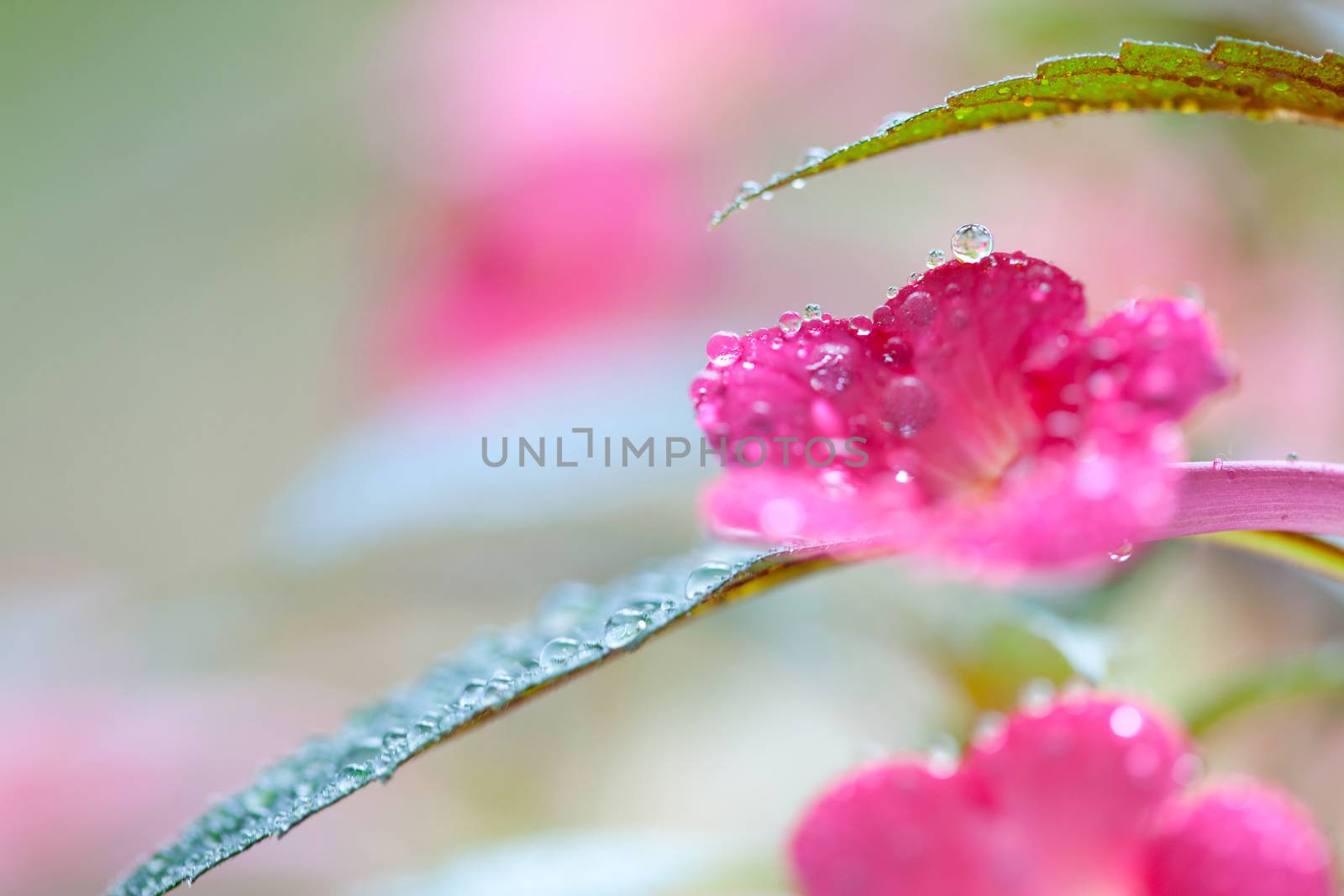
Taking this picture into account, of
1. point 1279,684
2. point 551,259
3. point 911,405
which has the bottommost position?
point 1279,684

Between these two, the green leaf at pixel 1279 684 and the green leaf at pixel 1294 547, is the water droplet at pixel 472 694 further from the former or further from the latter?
the green leaf at pixel 1279 684

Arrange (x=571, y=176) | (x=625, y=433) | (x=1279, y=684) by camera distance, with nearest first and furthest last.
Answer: (x=1279, y=684)
(x=625, y=433)
(x=571, y=176)

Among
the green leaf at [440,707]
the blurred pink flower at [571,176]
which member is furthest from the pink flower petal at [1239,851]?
the blurred pink flower at [571,176]

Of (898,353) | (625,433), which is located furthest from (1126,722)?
(625,433)

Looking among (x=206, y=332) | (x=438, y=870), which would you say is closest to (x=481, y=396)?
(x=438, y=870)

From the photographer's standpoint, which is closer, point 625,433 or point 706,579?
point 706,579

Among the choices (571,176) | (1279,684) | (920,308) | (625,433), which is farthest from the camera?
(571,176)

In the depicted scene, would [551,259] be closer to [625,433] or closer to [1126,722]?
[625,433]
